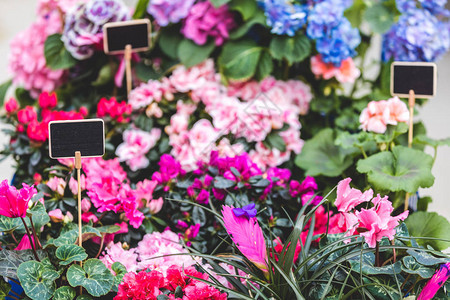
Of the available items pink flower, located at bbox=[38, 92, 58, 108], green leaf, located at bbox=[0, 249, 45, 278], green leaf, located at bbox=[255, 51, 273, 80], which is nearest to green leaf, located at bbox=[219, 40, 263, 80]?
green leaf, located at bbox=[255, 51, 273, 80]

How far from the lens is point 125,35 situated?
1.65 metres

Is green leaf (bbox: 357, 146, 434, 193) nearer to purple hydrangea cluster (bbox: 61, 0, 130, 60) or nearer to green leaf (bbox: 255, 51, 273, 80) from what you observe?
green leaf (bbox: 255, 51, 273, 80)

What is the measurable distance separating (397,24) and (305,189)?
0.83 metres

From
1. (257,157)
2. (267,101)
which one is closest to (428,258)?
(257,157)

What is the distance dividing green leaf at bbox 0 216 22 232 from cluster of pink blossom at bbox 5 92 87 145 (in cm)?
40

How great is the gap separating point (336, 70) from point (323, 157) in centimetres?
35

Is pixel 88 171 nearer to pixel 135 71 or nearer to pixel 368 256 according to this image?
pixel 135 71

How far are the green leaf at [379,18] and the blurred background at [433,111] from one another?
0.56 m

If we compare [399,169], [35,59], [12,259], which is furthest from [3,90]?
[399,169]

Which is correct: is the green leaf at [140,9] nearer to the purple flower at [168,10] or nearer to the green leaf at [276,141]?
the purple flower at [168,10]

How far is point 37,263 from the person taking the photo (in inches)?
39.4

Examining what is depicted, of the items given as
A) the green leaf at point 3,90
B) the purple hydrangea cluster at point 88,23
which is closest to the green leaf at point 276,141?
the purple hydrangea cluster at point 88,23

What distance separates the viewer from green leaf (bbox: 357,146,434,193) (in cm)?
122

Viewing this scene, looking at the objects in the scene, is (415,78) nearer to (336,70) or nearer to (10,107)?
(336,70)
